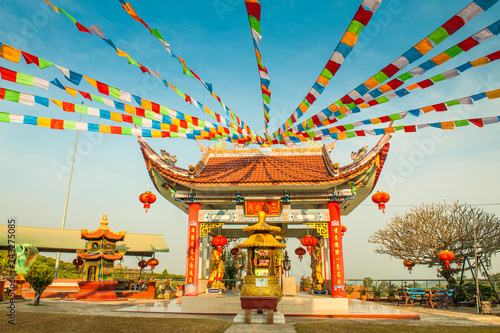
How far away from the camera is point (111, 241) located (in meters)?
18.8

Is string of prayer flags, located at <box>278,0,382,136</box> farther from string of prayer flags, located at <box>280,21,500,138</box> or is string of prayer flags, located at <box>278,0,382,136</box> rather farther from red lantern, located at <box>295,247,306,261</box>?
red lantern, located at <box>295,247,306,261</box>

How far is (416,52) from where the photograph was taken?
5746 mm

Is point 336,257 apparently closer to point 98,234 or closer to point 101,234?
point 101,234

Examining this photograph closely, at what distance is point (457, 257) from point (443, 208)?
3630mm

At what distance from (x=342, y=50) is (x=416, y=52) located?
1.24 m

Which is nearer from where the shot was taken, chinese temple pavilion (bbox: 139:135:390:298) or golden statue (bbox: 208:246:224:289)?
chinese temple pavilion (bbox: 139:135:390:298)

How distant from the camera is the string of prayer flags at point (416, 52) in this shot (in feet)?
16.7

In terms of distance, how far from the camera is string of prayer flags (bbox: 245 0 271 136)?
5.12 m

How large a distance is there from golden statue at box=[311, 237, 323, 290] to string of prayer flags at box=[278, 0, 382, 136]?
1014cm

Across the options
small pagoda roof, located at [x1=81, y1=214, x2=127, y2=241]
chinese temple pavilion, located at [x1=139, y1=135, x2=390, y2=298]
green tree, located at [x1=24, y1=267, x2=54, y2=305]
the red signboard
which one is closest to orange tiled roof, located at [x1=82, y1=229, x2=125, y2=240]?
small pagoda roof, located at [x1=81, y1=214, x2=127, y2=241]

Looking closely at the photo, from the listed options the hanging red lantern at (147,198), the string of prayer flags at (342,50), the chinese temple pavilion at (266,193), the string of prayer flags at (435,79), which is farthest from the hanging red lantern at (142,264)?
the string of prayer flags at (435,79)

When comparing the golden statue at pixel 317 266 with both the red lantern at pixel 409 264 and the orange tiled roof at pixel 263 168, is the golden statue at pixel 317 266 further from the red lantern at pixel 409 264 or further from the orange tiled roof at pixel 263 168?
the red lantern at pixel 409 264

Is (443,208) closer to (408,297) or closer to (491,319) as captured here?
(408,297)

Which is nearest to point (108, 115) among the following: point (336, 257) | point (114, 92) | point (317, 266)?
point (114, 92)
